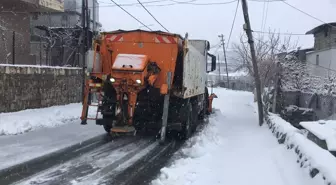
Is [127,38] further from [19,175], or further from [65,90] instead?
[65,90]

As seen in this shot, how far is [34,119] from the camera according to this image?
12.4 metres

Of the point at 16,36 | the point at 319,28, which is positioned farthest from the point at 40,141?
the point at 319,28

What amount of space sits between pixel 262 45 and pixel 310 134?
2951 cm

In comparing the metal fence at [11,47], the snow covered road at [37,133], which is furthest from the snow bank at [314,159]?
the metal fence at [11,47]

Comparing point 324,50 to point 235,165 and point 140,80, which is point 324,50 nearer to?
point 140,80

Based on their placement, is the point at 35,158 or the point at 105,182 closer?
the point at 105,182

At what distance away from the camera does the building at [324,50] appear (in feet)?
118

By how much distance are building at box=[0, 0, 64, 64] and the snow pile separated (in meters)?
5.30

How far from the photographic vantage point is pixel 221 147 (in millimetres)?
9492

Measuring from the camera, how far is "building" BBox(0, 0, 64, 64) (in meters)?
19.1

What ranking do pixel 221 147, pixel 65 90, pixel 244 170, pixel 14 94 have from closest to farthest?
pixel 244 170, pixel 221 147, pixel 14 94, pixel 65 90

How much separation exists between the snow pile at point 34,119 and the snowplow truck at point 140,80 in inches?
99.8

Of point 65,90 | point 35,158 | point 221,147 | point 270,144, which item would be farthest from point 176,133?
point 65,90

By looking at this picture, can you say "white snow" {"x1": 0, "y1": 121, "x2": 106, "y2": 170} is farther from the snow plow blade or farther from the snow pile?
the snow plow blade
